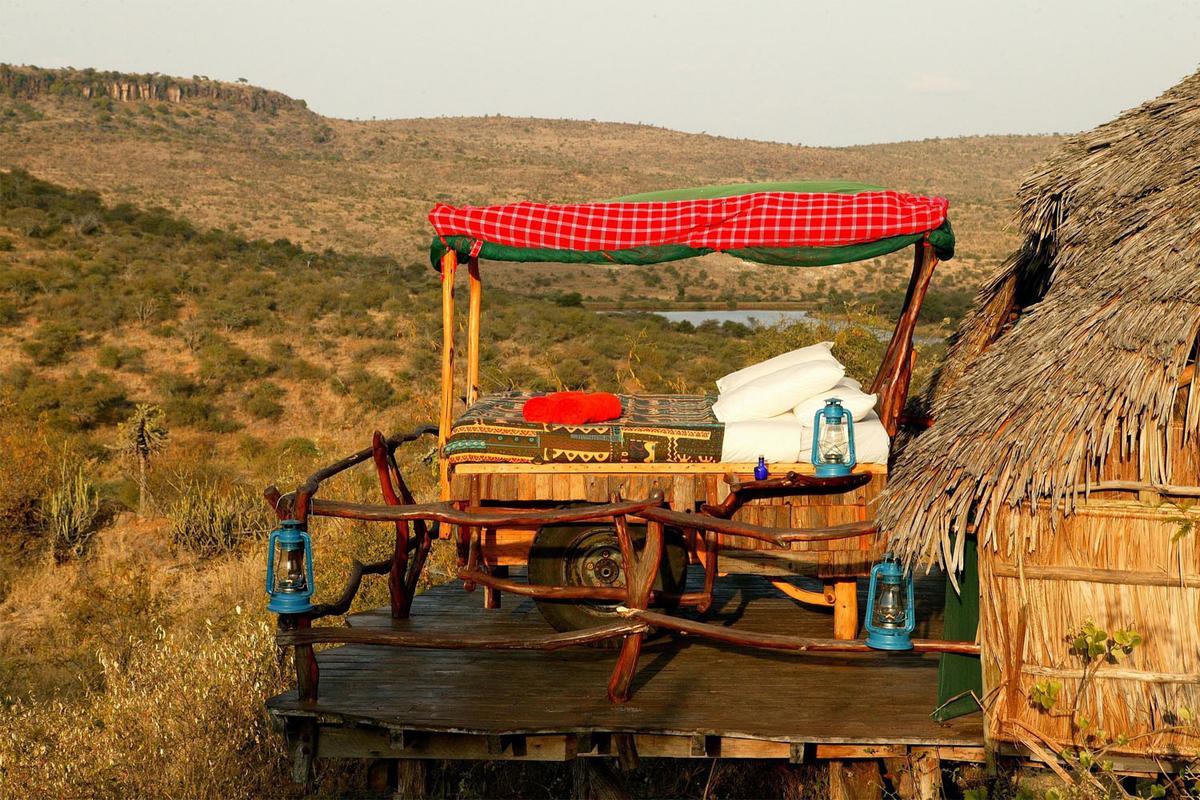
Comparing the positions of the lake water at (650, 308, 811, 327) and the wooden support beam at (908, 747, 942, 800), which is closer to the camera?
the wooden support beam at (908, 747, 942, 800)

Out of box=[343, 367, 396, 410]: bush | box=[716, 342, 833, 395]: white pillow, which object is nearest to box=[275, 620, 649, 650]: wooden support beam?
box=[716, 342, 833, 395]: white pillow

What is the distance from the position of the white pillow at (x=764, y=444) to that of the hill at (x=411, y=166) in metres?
25.0

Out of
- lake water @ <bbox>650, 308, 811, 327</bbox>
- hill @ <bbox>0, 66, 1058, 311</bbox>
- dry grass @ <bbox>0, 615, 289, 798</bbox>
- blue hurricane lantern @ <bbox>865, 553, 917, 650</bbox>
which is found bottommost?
dry grass @ <bbox>0, 615, 289, 798</bbox>

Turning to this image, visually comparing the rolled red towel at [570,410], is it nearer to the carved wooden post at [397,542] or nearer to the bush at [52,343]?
the carved wooden post at [397,542]

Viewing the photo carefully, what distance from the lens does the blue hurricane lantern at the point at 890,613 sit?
224 inches

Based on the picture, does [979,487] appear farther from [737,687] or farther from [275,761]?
[275,761]

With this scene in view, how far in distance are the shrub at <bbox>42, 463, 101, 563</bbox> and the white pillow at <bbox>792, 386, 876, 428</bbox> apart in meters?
10.2

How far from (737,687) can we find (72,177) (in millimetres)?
45739

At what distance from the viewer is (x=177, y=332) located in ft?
79.6

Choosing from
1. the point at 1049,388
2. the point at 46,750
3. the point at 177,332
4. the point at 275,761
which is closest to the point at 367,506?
the point at 275,761

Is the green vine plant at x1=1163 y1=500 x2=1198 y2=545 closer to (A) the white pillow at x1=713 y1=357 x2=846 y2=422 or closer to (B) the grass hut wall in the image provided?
(B) the grass hut wall

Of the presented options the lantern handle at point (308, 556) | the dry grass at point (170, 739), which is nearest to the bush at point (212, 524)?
the dry grass at point (170, 739)

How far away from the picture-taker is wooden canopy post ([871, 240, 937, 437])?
6.93 meters

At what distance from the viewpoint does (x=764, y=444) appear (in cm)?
665
